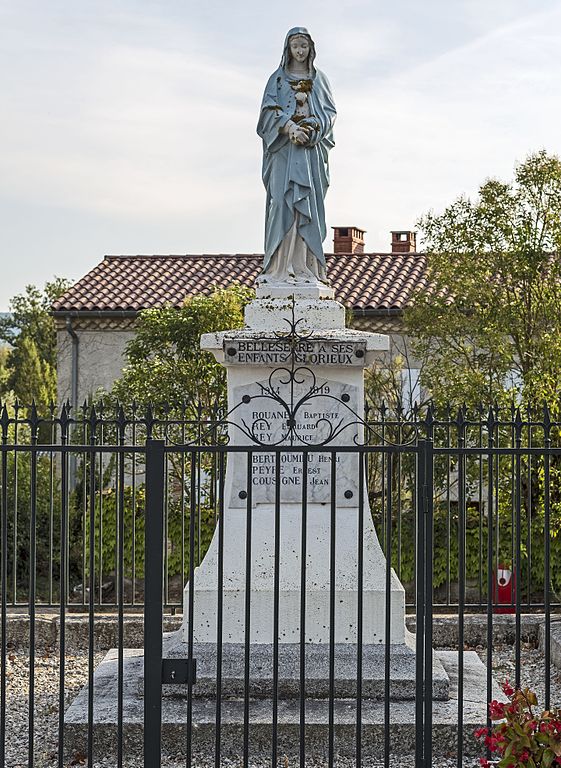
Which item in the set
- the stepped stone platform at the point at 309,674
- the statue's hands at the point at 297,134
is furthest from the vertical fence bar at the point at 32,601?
the statue's hands at the point at 297,134

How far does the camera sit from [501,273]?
46.6 feet

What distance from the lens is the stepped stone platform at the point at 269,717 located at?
673cm

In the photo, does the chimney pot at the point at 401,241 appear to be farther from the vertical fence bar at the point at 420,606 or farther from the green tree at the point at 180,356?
the vertical fence bar at the point at 420,606

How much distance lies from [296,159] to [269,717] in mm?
3844

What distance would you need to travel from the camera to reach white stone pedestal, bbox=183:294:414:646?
7.75m

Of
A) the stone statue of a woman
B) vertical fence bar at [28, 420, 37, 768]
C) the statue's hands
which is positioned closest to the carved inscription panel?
the stone statue of a woman

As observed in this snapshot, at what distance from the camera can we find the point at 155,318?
15852mm

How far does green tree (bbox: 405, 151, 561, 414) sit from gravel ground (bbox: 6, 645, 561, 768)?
4.71 metres

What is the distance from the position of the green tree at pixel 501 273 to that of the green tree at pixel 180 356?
2.73m

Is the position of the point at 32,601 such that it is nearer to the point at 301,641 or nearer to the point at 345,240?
the point at 301,641

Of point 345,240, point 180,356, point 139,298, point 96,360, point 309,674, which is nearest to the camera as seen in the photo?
point 309,674

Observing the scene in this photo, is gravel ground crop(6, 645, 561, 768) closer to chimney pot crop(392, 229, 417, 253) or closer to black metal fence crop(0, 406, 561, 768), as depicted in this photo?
black metal fence crop(0, 406, 561, 768)

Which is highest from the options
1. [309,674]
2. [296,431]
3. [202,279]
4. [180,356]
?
[202,279]

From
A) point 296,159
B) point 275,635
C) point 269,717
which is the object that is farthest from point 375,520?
point 275,635
